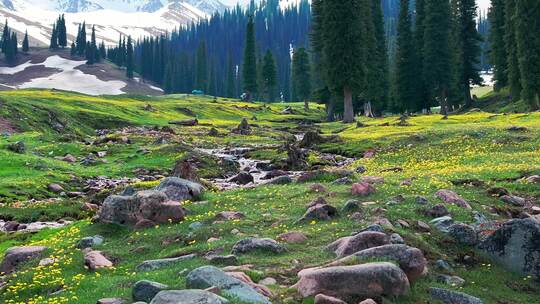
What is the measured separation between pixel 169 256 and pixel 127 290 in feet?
11.6

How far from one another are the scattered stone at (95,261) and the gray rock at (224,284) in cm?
537

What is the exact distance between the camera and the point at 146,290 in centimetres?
1266

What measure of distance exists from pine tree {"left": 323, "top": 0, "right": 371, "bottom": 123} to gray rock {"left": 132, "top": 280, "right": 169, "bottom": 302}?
6116cm

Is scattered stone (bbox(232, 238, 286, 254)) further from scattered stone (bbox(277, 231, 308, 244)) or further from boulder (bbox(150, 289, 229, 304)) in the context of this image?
boulder (bbox(150, 289, 229, 304))

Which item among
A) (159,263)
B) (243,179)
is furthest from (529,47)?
(159,263)

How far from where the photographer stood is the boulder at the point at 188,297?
36.1 feet

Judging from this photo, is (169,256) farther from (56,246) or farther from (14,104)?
(14,104)

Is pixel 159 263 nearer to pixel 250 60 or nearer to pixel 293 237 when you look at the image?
pixel 293 237

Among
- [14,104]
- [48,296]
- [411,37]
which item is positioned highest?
[411,37]

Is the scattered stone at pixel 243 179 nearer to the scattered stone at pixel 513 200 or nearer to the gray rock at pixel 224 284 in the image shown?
the scattered stone at pixel 513 200

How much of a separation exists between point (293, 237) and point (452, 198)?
7522 mm

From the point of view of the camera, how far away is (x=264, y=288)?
12875mm

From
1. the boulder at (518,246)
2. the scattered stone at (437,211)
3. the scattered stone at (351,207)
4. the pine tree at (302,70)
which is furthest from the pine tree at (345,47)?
the pine tree at (302,70)

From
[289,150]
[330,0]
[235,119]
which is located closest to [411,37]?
[330,0]
